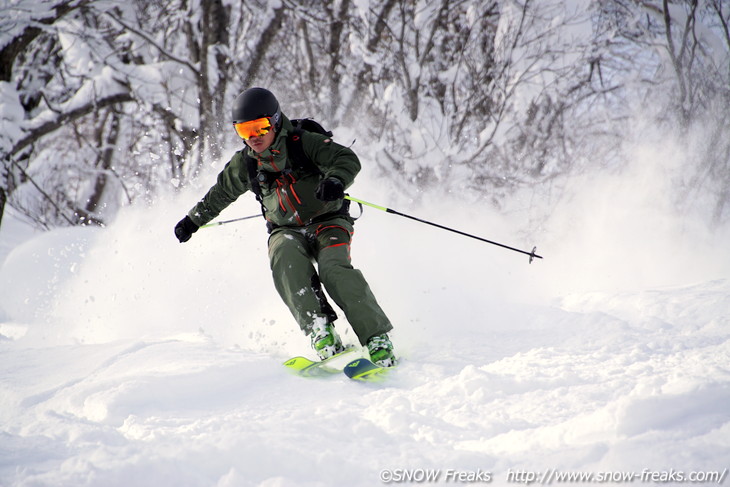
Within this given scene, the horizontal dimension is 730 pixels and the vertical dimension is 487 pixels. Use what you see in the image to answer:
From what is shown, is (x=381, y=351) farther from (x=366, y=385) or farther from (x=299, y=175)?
(x=299, y=175)

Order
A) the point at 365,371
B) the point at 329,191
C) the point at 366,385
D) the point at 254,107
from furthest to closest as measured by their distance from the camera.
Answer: the point at 254,107
the point at 329,191
the point at 365,371
the point at 366,385

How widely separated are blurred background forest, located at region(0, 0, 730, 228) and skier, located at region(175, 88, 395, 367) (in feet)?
22.1

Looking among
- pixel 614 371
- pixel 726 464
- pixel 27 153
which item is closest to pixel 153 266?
pixel 614 371

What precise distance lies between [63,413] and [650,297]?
11.9 ft

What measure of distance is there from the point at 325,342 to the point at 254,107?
1.45 m

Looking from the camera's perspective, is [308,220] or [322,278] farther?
[308,220]

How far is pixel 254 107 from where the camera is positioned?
311 cm

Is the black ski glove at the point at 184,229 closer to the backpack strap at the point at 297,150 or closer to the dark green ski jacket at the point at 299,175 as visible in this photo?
the dark green ski jacket at the point at 299,175

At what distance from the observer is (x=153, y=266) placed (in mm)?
5070

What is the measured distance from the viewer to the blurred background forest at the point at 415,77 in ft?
31.9

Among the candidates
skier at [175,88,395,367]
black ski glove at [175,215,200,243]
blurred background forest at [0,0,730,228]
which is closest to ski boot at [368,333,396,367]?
skier at [175,88,395,367]

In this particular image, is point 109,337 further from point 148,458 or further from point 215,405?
point 148,458

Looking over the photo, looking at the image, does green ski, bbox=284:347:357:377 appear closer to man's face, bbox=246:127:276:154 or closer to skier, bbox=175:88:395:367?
skier, bbox=175:88:395:367

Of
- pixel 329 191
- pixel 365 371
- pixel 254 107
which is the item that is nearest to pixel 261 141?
pixel 254 107
